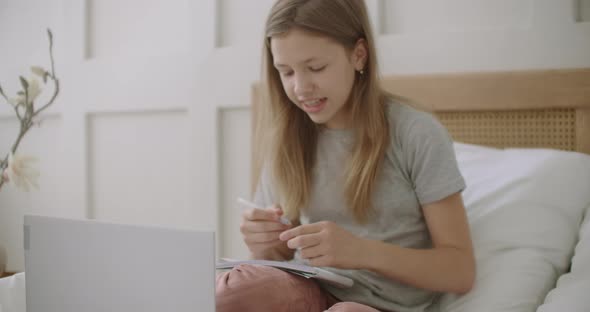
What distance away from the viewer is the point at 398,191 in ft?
3.13

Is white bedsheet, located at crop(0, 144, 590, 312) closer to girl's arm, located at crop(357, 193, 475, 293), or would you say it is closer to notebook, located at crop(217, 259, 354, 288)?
girl's arm, located at crop(357, 193, 475, 293)

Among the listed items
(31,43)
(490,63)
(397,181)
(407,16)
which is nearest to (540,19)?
(490,63)

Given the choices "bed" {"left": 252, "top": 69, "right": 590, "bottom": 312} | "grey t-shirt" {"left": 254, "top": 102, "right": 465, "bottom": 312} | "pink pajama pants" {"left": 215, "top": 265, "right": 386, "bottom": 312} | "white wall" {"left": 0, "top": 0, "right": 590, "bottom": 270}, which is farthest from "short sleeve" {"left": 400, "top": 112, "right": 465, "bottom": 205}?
"white wall" {"left": 0, "top": 0, "right": 590, "bottom": 270}

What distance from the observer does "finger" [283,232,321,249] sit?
81 cm

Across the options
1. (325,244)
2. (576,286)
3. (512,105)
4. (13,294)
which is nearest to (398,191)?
(325,244)

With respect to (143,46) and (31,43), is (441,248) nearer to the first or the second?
(143,46)

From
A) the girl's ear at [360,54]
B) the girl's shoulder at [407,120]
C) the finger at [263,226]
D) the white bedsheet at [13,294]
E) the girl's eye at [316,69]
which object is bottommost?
the white bedsheet at [13,294]

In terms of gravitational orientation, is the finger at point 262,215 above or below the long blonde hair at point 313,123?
below

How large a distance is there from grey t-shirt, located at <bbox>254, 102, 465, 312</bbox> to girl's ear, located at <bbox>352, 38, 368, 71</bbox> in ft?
0.33

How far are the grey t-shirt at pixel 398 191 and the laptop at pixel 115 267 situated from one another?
0.41 metres

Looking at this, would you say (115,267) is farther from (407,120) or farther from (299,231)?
(407,120)

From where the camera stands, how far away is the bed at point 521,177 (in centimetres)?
89

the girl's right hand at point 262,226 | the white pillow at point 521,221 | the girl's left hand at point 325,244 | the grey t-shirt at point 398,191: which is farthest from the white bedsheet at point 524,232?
the girl's right hand at point 262,226

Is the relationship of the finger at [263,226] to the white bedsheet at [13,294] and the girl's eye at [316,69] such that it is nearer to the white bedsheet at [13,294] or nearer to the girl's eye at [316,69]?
the girl's eye at [316,69]
